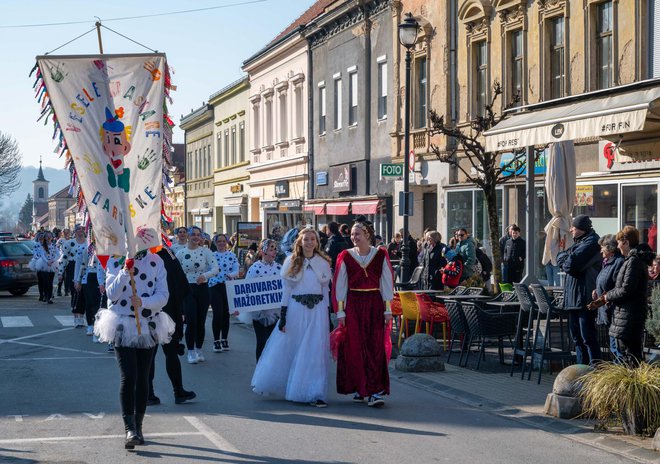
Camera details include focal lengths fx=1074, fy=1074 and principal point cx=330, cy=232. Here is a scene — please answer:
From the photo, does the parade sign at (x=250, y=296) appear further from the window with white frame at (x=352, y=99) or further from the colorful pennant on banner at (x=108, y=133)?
the window with white frame at (x=352, y=99)

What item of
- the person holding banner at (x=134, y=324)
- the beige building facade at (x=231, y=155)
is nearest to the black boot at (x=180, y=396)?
the person holding banner at (x=134, y=324)

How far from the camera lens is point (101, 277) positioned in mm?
16656

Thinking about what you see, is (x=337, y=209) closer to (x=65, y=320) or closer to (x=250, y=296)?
(x=65, y=320)

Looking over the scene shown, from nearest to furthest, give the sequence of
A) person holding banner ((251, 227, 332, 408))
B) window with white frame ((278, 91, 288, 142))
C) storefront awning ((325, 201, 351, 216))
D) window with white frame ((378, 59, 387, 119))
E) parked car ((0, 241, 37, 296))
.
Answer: person holding banner ((251, 227, 332, 408))
parked car ((0, 241, 37, 296))
window with white frame ((378, 59, 387, 119))
storefront awning ((325, 201, 351, 216))
window with white frame ((278, 91, 288, 142))

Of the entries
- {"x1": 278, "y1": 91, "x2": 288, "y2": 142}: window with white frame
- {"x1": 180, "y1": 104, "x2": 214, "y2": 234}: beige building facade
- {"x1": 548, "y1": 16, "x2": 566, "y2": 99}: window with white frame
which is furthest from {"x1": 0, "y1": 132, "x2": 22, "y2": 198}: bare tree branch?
{"x1": 548, "y1": 16, "x2": 566, "y2": 99}: window with white frame

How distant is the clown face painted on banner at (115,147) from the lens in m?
9.09

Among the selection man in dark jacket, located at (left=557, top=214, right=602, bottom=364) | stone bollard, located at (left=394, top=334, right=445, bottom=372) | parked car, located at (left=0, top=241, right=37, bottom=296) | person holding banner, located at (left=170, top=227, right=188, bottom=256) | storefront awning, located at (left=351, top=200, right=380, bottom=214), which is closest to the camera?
man in dark jacket, located at (left=557, top=214, right=602, bottom=364)

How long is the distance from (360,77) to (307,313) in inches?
982

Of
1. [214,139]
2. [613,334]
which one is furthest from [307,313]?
[214,139]

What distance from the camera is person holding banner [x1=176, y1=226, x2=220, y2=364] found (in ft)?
49.5

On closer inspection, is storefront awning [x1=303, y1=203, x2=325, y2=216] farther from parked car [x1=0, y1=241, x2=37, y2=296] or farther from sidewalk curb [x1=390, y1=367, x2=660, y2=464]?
sidewalk curb [x1=390, y1=367, x2=660, y2=464]

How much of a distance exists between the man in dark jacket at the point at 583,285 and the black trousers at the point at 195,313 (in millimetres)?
5458

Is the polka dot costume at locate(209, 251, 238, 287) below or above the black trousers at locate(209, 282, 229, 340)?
above

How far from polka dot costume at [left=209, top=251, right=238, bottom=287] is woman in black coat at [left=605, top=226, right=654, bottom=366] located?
6.65m
